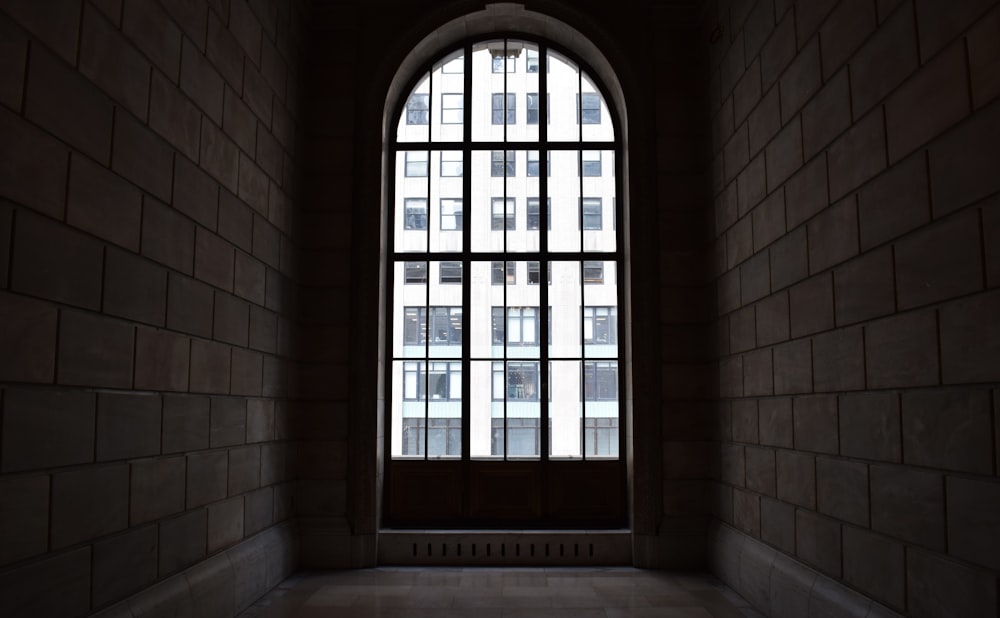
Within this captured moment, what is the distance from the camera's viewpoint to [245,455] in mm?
5613

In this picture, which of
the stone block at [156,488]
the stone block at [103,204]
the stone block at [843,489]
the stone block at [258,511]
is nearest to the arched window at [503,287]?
the stone block at [258,511]

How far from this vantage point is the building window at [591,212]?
25.6 feet

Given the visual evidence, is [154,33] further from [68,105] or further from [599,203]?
[599,203]

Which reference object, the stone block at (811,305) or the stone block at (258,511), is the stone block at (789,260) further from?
the stone block at (258,511)

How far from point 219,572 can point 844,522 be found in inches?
156

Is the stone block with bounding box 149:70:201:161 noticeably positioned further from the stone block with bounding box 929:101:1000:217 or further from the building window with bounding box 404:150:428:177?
the stone block with bounding box 929:101:1000:217

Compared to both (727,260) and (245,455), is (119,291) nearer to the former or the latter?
(245,455)

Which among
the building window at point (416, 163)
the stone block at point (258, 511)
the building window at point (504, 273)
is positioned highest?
the building window at point (416, 163)

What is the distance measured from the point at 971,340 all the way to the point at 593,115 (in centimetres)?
540

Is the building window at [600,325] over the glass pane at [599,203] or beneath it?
beneath

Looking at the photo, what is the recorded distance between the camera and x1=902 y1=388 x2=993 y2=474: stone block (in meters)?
3.06

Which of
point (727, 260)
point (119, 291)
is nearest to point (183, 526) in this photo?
point (119, 291)

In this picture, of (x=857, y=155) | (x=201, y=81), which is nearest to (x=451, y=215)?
(x=201, y=81)

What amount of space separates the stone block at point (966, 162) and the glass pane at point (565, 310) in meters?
4.45
